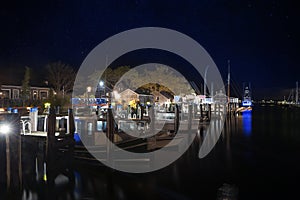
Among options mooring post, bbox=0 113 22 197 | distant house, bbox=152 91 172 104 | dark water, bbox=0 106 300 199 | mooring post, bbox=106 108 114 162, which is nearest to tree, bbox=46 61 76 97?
distant house, bbox=152 91 172 104

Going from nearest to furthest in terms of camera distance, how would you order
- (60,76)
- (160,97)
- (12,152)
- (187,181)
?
1. (12,152)
2. (187,181)
3. (160,97)
4. (60,76)

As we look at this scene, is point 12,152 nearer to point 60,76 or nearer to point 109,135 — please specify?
point 109,135

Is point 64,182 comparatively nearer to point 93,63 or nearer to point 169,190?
point 169,190

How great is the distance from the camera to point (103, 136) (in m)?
11.1

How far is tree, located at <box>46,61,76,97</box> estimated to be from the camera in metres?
39.1

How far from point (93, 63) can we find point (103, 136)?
21.3 meters

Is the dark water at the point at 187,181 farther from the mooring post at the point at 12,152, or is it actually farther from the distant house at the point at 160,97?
the distant house at the point at 160,97

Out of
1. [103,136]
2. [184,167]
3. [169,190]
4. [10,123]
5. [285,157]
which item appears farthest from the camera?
[103,136]

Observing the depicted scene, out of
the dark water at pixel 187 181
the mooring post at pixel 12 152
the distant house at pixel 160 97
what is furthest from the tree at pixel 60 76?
the mooring post at pixel 12 152

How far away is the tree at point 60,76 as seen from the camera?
39.1 m

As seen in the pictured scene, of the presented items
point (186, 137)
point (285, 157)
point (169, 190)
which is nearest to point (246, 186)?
point (169, 190)

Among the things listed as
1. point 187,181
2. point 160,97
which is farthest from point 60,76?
point 187,181

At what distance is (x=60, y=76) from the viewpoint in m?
39.6

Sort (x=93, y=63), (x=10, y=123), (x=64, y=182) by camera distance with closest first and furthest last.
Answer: (x=10, y=123), (x=64, y=182), (x=93, y=63)
